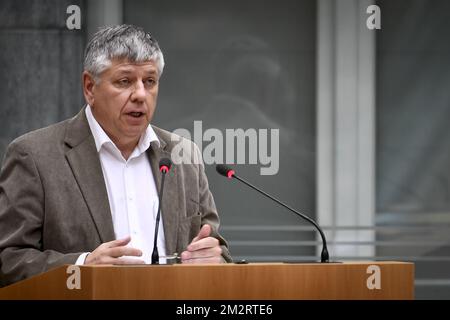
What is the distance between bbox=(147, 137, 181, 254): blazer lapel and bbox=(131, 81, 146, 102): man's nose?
203 millimetres

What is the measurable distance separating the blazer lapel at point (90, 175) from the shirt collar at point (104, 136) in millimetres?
17

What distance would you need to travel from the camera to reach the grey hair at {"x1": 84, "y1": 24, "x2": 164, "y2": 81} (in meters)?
2.79

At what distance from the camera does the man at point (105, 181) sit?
8.82 ft

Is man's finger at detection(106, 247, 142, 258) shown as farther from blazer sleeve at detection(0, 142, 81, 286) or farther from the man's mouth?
the man's mouth

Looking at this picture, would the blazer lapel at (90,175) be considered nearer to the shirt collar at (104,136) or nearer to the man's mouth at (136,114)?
the shirt collar at (104,136)

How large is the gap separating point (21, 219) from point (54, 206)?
0.11 m

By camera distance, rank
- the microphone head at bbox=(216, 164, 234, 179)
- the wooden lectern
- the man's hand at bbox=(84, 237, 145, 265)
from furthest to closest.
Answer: the microphone head at bbox=(216, 164, 234, 179)
the man's hand at bbox=(84, 237, 145, 265)
the wooden lectern

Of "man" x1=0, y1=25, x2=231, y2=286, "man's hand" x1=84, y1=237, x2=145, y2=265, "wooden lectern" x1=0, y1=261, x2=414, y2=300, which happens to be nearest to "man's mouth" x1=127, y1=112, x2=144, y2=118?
"man" x1=0, y1=25, x2=231, y2=286

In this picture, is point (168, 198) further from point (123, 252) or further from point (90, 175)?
point (123, 252)

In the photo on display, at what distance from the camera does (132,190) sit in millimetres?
2855

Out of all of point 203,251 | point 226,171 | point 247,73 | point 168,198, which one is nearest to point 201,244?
point 203,251

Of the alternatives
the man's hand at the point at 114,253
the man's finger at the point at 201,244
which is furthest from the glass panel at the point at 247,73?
the man's hand at the point at 114,253
